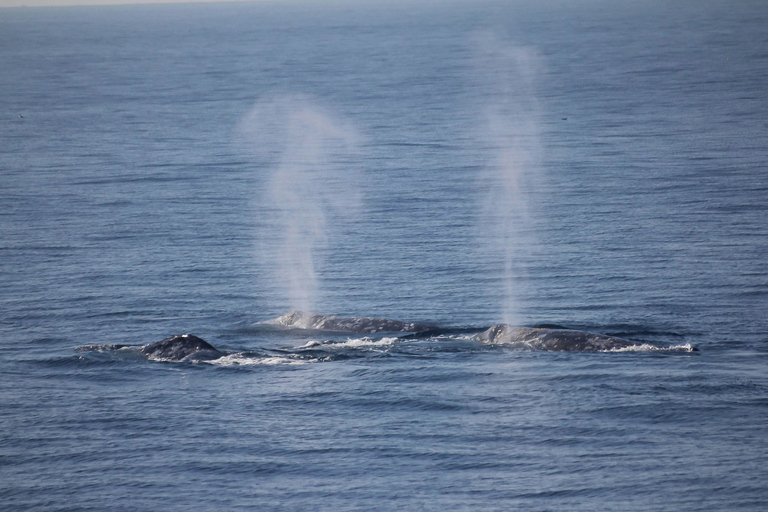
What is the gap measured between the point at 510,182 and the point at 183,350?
55.2m

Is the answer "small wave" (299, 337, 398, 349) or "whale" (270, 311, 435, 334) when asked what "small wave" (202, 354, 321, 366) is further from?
"whale" (270, 311, 435, 334)

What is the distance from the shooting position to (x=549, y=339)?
161ft

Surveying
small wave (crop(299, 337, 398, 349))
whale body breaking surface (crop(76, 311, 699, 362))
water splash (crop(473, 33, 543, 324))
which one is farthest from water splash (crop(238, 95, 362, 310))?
water splash (crop(473, 33, 543, 324))

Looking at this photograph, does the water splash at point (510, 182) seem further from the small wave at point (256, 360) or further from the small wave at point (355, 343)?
the small wave at point (256, 360)

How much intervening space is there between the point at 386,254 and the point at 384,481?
34898 mm

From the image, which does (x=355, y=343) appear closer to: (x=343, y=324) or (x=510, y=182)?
(x=343, y=324)

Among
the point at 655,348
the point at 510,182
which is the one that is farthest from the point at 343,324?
the point at 510,182

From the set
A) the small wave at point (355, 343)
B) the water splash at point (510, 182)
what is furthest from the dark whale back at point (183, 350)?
the water splash at point (510, 182)

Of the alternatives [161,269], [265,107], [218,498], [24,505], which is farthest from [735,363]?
[265,107]

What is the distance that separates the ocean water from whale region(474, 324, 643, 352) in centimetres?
82

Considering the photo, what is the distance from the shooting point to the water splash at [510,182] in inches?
2650

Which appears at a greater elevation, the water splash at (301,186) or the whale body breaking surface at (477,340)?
the water splash at (301,186)

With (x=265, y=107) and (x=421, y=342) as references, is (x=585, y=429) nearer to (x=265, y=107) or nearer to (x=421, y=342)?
(x=421, y=342)

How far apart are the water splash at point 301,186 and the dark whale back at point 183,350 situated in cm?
1154
